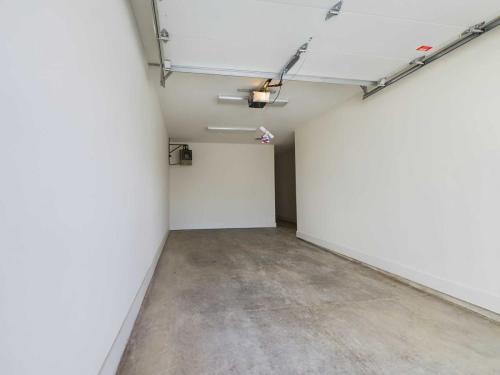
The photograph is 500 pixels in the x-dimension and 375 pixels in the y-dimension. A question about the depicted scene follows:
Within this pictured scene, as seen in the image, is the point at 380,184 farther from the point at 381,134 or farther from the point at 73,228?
the point at 73,228

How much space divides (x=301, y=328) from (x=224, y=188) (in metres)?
6.55

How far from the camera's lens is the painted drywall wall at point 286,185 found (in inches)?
394

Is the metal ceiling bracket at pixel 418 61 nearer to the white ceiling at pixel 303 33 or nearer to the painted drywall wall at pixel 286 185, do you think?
the white ceiling at pixel 303 33

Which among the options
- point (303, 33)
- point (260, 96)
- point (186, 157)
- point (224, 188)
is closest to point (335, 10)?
point (303, 33)

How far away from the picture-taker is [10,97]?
0.71m

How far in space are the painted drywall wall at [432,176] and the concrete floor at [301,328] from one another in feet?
1.25

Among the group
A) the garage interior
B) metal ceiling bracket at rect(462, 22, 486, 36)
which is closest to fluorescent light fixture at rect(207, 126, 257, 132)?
the garage interior

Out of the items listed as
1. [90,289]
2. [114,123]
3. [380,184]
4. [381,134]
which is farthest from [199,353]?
[381,134]

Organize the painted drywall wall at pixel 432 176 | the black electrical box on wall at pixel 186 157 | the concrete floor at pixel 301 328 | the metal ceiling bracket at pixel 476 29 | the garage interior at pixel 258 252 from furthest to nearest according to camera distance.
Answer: the black electrical box on wall at pixel 186 157 < the painted drywall wall at pixel 432 176 < the metal ceiling bracket at pixel 476 29 < the concrete floor at pixel 301 328 < the garage interior at pixel 258 252

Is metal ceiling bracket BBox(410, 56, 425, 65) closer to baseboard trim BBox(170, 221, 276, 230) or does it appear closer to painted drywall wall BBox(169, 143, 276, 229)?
painted drywall wall BBox(169, 143, 276, 229)

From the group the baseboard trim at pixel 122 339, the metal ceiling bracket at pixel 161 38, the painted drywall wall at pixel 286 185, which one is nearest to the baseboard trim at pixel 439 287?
the baseboard trim at pixel 122 339

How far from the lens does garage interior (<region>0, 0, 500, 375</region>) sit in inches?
34.1

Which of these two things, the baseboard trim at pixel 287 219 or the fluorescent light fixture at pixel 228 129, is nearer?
the fluorescent light fixture at pixel 228 129

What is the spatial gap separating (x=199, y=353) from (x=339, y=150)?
159 inches
